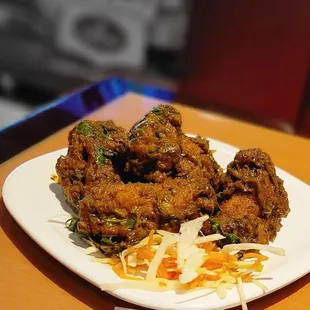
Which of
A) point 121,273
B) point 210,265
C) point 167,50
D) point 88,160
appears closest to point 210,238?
point 210,265

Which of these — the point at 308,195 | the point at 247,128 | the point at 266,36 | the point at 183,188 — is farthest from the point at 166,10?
the point at 183,188

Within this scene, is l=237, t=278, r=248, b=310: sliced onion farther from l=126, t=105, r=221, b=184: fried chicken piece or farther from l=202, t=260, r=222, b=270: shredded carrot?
l=126, t=105, r=221, b=184: fried chicken piece

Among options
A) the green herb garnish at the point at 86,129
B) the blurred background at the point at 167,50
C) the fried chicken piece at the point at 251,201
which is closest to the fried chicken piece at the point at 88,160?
the green herb garnish at the point at 86,129

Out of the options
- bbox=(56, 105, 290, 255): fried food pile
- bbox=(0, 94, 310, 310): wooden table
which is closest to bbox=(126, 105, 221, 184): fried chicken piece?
bbox=(56, 105, 290, 255): fried food pile

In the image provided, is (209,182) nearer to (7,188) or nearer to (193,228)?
(193,228)

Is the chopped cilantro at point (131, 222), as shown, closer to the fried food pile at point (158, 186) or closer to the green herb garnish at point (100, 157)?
the fried food pile at point (158, 186)

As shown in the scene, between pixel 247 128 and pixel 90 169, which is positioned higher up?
pixel 90 169
